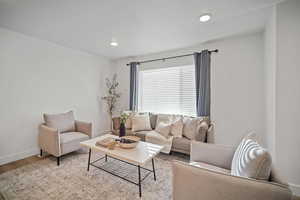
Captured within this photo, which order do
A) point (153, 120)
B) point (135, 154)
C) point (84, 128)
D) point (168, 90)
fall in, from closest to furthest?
1. point (135, 154)
2. point (84, 128)
3. point (153, 120)
4. point (168, 90)

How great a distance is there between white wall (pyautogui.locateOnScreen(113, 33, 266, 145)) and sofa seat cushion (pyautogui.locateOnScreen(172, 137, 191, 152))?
2.53ft

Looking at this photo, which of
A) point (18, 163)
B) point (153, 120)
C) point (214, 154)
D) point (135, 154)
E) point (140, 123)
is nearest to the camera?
point (214, 154)

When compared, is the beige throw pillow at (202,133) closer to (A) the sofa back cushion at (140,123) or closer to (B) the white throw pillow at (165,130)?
(B) the white throw pillow at (165,130)

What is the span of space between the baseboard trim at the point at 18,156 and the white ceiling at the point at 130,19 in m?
2.26

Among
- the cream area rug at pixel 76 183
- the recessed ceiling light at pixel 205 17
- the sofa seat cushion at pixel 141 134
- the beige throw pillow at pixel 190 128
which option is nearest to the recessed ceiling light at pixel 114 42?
the recessed ceiling light at pixel 205 17

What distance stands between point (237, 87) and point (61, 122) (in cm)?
363

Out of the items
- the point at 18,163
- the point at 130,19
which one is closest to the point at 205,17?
the point at 130,19

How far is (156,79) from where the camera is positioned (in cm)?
385

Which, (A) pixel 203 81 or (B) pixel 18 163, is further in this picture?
(A) pixel 203 81

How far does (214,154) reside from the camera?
63.4 inches

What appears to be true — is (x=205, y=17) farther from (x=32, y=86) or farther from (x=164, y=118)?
(x=32, y=86)

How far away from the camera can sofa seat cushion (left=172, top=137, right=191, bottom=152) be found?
2585mm

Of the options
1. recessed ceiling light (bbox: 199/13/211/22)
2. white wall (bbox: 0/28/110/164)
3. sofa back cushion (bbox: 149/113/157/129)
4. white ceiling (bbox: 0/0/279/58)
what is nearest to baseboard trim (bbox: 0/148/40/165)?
white wall (bbox: 0/28/110/164)

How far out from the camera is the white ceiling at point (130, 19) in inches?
68.2
